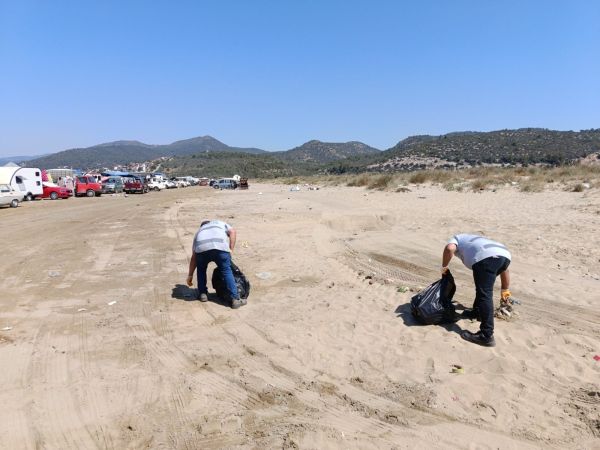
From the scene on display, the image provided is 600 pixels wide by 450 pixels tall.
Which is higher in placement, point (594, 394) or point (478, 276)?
point (478, 276)

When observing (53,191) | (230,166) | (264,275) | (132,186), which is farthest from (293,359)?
(230,166)

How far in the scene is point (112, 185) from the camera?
4638 cm

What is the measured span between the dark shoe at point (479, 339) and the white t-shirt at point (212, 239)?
3533 mm

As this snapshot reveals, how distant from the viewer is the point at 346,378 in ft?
16.2

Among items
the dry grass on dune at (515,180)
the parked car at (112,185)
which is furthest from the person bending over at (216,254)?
the parked car at (112,185)

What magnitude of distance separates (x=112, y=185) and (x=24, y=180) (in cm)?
1226

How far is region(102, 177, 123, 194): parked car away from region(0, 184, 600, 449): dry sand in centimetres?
3710

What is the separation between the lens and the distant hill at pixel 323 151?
168 meters

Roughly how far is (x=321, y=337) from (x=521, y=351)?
7.48 ft

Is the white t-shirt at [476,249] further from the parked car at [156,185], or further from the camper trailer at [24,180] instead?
the parked car at [156,185]

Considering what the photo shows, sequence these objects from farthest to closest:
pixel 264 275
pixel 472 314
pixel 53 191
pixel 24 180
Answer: pixel 53 191, pixel 24 180, pixel 264 275, pixel 472 314

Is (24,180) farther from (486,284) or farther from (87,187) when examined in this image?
(486,284)

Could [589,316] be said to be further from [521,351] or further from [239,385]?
[239,385]

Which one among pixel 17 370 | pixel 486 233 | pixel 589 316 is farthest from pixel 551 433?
pixel 486 233
